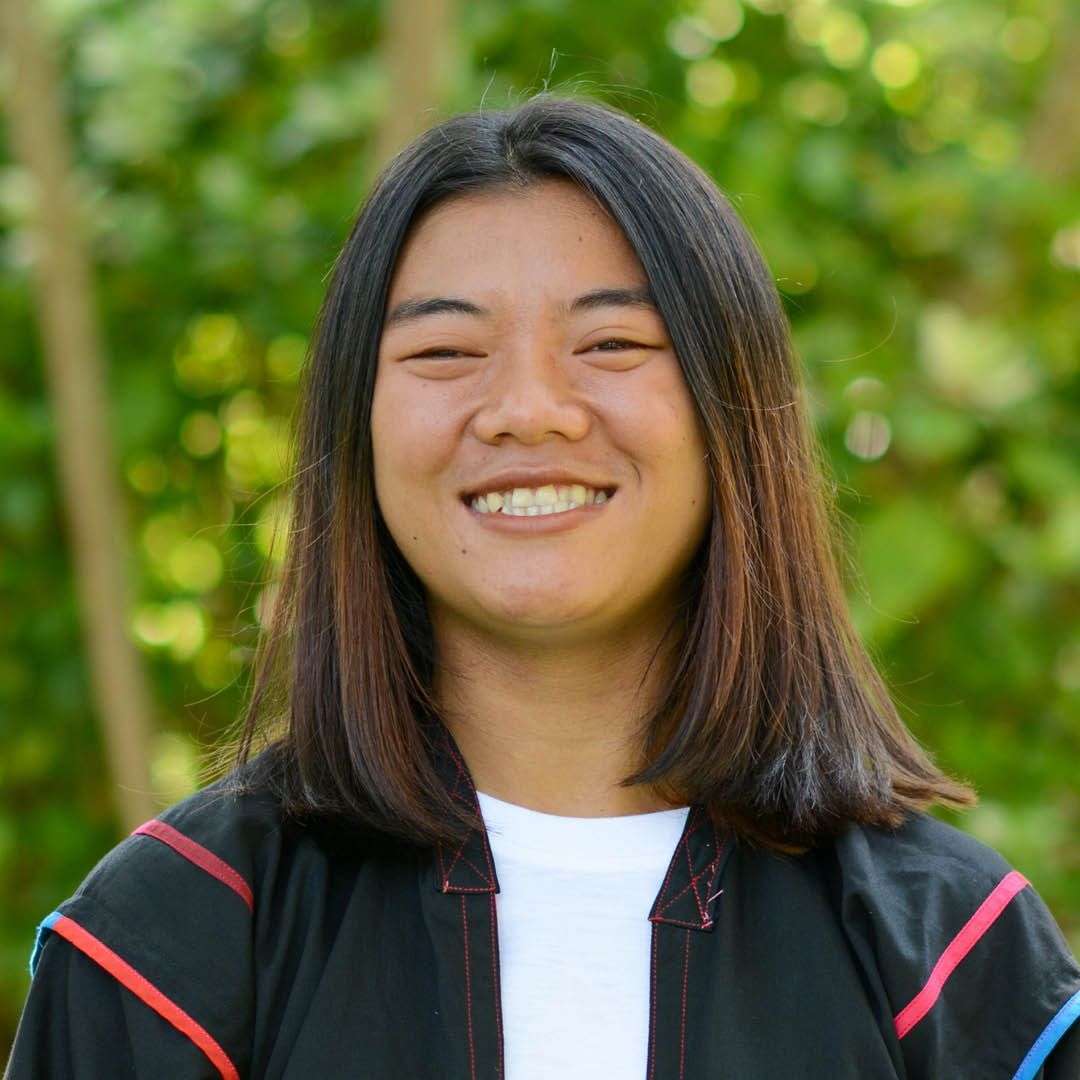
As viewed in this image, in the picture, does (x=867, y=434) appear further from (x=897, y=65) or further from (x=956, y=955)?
(x=956, y=955)

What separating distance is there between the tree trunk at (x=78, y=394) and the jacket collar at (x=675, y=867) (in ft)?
4.78

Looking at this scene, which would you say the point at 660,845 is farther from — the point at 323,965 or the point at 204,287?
the point at 204,287

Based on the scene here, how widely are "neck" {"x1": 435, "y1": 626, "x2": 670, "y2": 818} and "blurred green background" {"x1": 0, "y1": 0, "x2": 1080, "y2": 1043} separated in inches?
46.3

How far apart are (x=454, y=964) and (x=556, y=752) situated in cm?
25

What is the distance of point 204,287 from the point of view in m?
3.20

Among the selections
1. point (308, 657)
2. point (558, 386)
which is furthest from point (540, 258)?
point (308, 657)

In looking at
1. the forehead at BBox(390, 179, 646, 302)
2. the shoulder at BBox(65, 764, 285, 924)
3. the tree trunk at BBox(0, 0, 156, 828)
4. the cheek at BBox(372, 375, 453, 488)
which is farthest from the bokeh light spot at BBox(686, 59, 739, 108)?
the shoulder at BBox(65, 764, 285, 924)

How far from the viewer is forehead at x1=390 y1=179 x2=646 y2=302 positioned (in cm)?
163

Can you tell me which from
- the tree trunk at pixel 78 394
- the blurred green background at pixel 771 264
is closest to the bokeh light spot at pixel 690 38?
the blurred green background at pixel 771 264

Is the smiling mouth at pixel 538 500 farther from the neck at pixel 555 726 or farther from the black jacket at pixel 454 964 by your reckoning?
the black jacket at pixel 454 964

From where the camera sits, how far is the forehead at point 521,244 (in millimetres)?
1634

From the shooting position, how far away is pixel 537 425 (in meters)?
1.58

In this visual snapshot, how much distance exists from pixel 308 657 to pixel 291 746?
91 millimetres

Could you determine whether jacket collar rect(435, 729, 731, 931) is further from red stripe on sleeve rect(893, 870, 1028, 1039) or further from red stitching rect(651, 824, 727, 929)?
red stripe on sleeve rect(893, 870, 1028, 1039)
